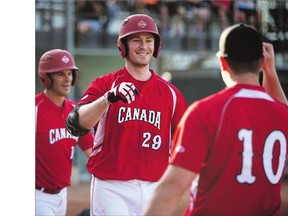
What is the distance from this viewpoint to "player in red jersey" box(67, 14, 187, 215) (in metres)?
4.09

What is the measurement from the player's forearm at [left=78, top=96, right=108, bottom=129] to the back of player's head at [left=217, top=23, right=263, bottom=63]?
1.04m

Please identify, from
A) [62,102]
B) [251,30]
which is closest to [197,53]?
[62,102]

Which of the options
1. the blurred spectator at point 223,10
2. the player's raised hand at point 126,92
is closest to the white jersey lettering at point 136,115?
the player's raised hand at point 126,92

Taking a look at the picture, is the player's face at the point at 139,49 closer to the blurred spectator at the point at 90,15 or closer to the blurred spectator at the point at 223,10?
the blurred spectator at the point at 90,15

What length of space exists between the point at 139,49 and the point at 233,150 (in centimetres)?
159

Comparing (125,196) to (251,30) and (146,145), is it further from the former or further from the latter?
(251,30)

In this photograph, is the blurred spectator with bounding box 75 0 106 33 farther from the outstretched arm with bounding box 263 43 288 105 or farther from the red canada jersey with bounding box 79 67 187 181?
the outstretched arm with bounding box 263 43 288 105

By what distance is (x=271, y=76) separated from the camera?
131 inches

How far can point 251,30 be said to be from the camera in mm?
2846

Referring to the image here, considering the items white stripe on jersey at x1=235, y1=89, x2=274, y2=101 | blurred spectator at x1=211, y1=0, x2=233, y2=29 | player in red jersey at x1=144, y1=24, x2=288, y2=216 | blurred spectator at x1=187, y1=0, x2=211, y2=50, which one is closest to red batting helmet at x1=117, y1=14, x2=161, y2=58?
player in red jersey at x1=144, y1=24, x2=288, y2=216

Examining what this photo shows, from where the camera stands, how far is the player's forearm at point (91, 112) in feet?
12.3

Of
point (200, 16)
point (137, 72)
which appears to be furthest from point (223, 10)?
point (137, 72)
